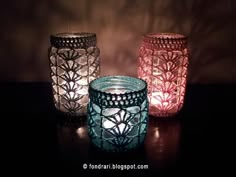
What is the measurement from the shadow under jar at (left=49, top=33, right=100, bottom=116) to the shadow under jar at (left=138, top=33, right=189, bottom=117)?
13 centimetres

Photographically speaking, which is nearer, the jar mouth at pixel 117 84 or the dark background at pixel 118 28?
the jar mouth at pixel 117 84

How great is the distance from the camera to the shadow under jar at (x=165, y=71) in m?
0.69

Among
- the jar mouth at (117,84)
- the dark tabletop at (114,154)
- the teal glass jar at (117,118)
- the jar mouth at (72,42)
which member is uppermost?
the jar mouth at (72,42)

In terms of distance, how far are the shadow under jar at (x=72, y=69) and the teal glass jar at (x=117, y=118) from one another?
0.37ft

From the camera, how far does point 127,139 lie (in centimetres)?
58

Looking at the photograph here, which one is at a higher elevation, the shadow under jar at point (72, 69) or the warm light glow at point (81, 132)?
the shadow under jar at point (72, 69)

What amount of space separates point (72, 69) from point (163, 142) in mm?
270

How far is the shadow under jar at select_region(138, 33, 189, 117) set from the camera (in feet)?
2.25

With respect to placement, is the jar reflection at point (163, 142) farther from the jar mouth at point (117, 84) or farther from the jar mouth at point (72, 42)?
the jar mouth at point (72, 42)

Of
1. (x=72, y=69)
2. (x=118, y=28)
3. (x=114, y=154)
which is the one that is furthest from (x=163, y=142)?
(x=118, y=28)

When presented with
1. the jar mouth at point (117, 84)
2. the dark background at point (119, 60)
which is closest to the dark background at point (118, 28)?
the dark background at point (119, 60)

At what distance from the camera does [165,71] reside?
2.30 feet
